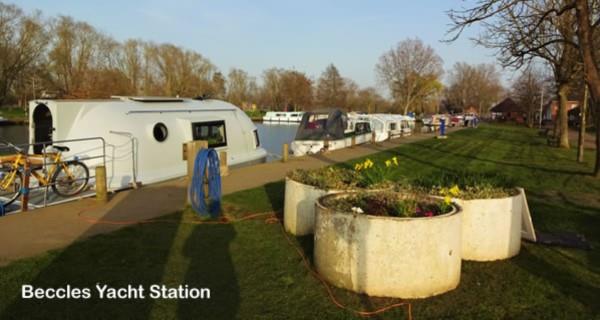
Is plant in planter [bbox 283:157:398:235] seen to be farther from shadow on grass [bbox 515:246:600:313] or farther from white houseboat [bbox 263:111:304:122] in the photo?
white houseboat [bbox 263:111:304:122]

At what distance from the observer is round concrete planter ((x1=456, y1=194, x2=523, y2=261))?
20.0ft

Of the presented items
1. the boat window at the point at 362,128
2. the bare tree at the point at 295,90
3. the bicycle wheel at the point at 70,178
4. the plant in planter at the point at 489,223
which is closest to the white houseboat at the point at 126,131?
the bicycle wheel at the point at 70,178

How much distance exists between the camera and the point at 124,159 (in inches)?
478

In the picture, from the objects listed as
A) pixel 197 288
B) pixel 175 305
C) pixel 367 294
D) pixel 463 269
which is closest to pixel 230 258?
pixel 197 288

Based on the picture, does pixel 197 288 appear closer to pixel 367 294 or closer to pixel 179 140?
pixel 367 294

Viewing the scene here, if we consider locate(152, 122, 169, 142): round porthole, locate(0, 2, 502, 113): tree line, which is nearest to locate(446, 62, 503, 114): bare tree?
locate(0, 2, 502, 113): tree line

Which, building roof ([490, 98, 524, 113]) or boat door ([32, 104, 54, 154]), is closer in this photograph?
boat door ([32, 104, 54, 154])

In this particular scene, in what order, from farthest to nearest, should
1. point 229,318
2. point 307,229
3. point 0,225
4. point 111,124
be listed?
point 111,124, point 0,225, point 307,229, point 229,318

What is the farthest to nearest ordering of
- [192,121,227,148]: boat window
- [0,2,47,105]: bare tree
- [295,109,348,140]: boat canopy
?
[0,2,47,105]: bare tree → [295,109,348,140]: boat canopy → [192,121,227,148]: boat window

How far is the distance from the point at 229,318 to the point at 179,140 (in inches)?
397

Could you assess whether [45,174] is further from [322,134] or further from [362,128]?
[362,128]

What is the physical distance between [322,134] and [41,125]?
14.3m

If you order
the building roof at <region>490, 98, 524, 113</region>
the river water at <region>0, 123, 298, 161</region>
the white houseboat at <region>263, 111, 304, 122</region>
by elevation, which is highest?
the building roof at <region>490, 98, 524, 113</region>

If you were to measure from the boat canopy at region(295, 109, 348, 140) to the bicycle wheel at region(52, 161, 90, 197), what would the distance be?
1450cm
